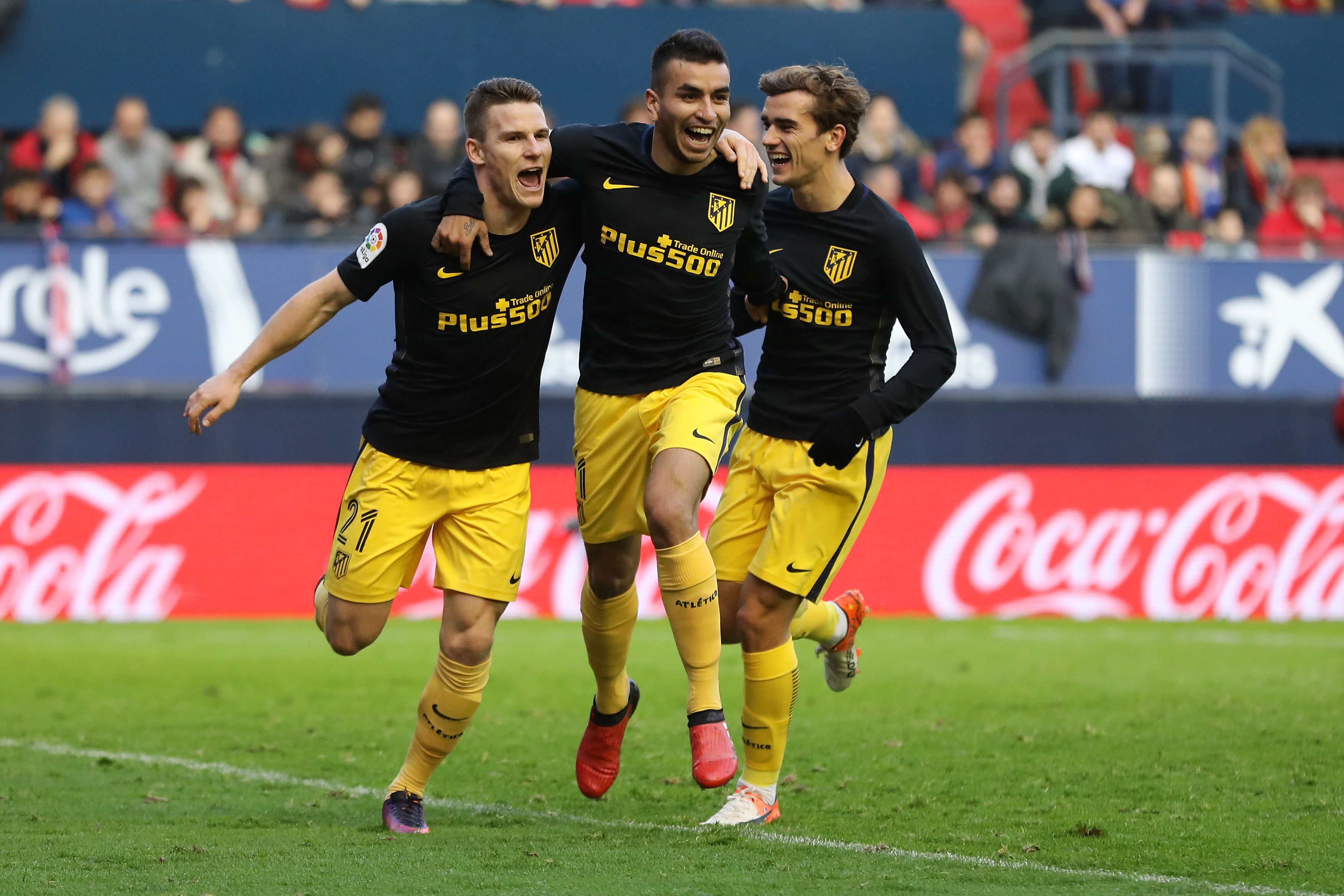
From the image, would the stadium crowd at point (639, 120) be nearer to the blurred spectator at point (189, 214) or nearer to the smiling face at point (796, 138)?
the blurred spectator at point (189, 214)

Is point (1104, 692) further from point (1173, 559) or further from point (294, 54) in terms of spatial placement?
point (294, 54)

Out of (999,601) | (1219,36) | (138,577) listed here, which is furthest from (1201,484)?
(138,577)

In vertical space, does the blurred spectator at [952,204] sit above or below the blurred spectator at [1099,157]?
below

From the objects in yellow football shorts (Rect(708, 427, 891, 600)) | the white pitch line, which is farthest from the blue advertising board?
yellow football shorts (Rect(708, 427, 891, 600))

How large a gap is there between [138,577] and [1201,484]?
808 centimetres

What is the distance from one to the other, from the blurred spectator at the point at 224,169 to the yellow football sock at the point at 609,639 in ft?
29.4

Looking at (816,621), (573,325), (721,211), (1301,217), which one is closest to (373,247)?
(721,211)

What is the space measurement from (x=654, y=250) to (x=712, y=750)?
1670 millimetres

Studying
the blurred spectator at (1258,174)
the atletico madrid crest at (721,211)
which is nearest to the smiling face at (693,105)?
the atletico madrid crest at (721,211)

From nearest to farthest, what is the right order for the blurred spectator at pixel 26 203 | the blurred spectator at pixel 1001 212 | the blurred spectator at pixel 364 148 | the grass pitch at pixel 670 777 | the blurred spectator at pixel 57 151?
the grass pitch at pixel 670 777, the blurred spectator at pixel 26 203, the blurred spectator at pixel 364 148, the blurred spectator at pixel 57 151, the blurred spectator at pixel 1001 212

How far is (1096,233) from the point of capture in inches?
553

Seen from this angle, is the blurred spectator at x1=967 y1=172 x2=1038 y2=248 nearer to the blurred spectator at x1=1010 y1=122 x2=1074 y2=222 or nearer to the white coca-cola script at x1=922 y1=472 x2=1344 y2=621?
the blurred spectator at x1=1010 y1=122 x2=1074 y2=222

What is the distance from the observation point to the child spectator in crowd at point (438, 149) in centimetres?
1459

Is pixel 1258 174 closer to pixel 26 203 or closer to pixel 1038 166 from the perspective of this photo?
pixel 1038 166
